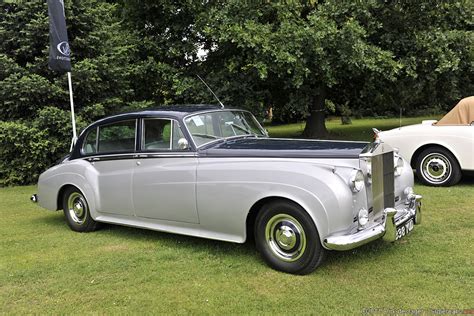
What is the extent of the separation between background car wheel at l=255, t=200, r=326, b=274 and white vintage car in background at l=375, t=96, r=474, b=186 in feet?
12.8

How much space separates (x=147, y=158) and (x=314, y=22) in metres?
8.04

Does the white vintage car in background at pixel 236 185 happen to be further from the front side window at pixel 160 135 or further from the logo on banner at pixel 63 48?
the logo on banner at pixel 63 48

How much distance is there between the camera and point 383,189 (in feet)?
15.3

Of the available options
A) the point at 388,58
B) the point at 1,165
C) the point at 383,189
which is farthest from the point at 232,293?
the point at 388,58

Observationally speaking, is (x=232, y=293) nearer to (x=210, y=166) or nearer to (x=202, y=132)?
(x=210, y=166)

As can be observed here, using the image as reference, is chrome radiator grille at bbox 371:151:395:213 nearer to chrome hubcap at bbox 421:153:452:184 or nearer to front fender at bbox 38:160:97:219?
chrome hubcap at bbox 421:153:452:184

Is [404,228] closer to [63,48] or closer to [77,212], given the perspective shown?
[77,212]

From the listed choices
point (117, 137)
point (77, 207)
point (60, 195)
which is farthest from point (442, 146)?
point (60, 195)

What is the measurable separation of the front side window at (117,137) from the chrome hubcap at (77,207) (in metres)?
0.79

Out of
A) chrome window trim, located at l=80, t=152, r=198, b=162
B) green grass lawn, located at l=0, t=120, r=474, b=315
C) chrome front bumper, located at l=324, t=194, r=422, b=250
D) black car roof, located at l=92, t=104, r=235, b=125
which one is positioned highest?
black car roof, located at l=92, t=104, r=235, b=125

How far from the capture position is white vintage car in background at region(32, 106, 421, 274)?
4168mm

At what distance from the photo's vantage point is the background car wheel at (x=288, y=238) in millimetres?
4188

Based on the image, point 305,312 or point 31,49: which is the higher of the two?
point 31,49

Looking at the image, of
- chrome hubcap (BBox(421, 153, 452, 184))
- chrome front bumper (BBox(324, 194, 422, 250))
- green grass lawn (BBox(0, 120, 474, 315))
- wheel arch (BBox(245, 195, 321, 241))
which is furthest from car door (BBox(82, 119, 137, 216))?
chrome hubcap (BBox(421, 153, 452, 184))
